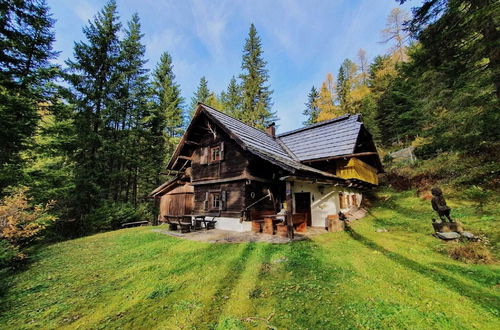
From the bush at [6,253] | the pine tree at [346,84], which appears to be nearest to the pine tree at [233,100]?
the pine tree at [346,84]

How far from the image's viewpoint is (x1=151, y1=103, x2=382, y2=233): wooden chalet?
1131cm

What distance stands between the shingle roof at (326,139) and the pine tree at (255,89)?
10890 millimetres

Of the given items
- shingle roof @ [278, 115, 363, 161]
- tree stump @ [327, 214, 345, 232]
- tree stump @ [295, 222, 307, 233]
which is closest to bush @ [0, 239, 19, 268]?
tree stump @ [295, 222, 307, 233]

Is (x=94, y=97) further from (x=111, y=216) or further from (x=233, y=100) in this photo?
(x=233, y=100)

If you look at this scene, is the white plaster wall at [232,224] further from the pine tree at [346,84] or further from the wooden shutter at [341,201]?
the pine tree at [346,84]

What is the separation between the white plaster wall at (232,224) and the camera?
11097 mm

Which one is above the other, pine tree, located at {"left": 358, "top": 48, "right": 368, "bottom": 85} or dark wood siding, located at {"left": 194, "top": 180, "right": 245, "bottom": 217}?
pine tree, located at {"left": 358, "top": 48, "right": 368, "bottom": 85}

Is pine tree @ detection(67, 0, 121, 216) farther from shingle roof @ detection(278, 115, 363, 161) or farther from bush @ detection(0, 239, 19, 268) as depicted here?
shingle roof @ detection(278, 115, 363, 161)

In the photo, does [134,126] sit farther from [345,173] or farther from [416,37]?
[416,37]

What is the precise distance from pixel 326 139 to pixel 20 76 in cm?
2127

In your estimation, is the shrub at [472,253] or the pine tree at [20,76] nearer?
the shrub at [472,253]

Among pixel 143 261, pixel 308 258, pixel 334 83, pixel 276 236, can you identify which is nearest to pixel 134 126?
pixel 143 261

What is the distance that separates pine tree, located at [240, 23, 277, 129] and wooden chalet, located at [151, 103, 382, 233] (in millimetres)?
12906

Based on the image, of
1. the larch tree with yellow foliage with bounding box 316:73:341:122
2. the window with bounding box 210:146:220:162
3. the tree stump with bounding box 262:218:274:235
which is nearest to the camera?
the tree stump with bounding box 262:218:274:235
